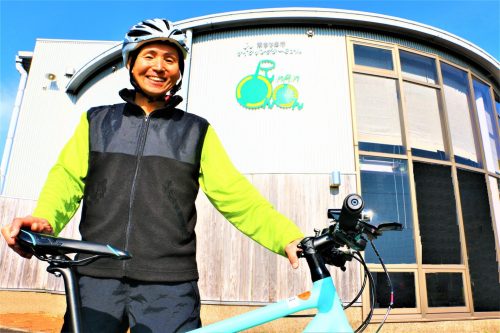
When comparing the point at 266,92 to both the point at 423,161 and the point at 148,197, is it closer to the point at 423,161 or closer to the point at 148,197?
the point at 423,161

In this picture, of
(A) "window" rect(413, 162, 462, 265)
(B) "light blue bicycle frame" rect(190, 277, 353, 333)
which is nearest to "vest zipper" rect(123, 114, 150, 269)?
(B) "light blue bicycle frame" rect(190, 277, 353, 333)

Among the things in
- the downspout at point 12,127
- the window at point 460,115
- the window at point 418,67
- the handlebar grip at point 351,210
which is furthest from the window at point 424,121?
the downspout at point 12,127

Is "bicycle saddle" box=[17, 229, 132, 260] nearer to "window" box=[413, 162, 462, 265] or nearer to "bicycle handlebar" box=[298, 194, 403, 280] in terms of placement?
"bicycle handlebar" box=[298, 194, 403, 280]

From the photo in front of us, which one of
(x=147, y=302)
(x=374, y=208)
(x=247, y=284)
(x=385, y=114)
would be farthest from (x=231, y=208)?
(x=385, y=114)

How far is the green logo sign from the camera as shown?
8742 millimetres

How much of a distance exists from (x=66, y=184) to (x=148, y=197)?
45 centimetres

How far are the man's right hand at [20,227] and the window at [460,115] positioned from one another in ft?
32.6

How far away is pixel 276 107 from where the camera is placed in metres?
8.73

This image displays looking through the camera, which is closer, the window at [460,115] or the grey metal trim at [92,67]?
the window at [460,115]

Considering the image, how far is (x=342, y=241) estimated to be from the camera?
1.40 m

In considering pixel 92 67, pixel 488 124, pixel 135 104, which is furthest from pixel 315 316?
pixel 92 67

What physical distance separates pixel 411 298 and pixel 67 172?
7.91 meters

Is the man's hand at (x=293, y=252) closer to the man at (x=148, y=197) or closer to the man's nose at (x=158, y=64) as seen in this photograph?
the man at (x=148, y=197)

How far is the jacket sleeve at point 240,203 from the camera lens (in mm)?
1765
